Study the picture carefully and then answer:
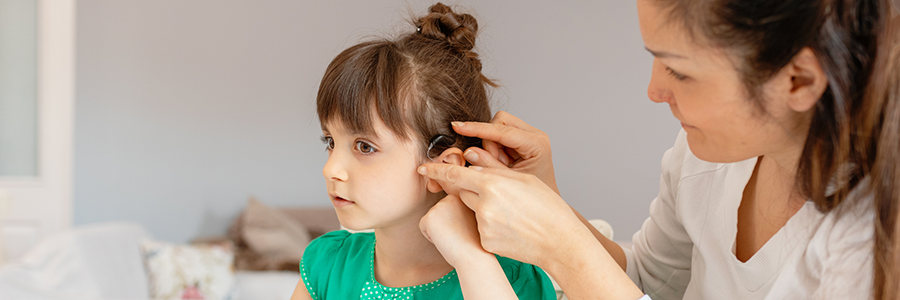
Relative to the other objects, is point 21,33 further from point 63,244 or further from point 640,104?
point 640,104

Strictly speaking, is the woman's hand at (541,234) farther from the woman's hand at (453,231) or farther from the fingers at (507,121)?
the fingers at (507,121)

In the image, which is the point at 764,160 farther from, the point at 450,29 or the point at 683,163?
the point at 450,29

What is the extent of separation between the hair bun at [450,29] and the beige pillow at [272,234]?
8.91 feet

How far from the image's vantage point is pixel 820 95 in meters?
0.65

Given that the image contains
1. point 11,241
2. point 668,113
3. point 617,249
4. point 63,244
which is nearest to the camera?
point 617,249

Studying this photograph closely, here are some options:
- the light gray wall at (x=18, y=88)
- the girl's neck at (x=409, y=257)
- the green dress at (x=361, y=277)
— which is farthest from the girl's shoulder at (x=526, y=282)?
the light gray wall at (x=18, y=88)

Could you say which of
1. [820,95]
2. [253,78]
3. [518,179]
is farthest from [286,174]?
[820,95]

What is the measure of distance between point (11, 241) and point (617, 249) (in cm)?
391

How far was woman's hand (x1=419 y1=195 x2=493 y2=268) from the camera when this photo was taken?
81 cm

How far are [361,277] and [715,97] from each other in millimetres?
662

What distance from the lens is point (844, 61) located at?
0.62 m

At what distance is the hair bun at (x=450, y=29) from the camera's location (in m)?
0.97

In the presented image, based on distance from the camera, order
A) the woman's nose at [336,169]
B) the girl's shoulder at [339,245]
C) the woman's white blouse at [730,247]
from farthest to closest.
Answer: the girl's shoulder at [339,245] → the woman's nose at [336,169] → the woman's white blouse at [730,247]

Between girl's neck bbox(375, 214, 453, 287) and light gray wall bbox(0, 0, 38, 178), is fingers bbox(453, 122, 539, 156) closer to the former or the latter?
girl's neck bbox(375, 214, 453, 287)
